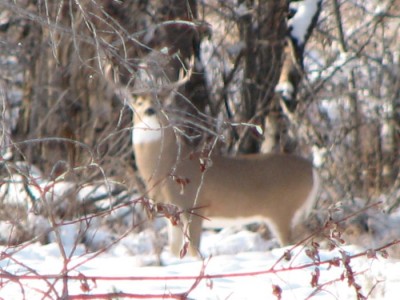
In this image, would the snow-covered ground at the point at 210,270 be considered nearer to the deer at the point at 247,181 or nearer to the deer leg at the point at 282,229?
the deer leg at the point at 282,229

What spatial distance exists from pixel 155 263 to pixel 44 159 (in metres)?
4.85

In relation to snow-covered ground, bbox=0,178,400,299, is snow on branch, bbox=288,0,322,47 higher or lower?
higher

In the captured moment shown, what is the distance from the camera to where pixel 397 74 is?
11883 mm

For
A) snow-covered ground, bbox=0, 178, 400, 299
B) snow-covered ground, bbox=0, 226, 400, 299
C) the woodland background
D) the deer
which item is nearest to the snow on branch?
the woodland background

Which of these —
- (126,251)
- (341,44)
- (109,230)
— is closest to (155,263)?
(126,251)

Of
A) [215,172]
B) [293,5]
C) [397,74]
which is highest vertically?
[293,5]

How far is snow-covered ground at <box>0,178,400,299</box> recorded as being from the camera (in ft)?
11.6

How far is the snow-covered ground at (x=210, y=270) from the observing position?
3525mm

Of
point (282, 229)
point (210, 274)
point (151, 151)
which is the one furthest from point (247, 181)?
point (210, 274)

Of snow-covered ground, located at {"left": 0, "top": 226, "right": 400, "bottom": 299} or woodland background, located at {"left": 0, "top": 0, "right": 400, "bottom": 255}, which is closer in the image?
snow-covered ground, located at {"left": 0, "top": 226, "right": 400, "bottom": 299}

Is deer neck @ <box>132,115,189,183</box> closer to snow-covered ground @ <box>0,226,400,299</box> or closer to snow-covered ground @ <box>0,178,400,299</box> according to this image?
snow-covered ground @ <box>0,178,400,299</box>

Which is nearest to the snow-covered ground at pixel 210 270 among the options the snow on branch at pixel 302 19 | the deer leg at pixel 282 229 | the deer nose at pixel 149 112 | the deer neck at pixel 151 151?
the deer leg at pixel 282 229

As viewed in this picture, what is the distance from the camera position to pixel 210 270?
6.55 metres

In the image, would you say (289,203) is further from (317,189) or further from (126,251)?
(126,251)
